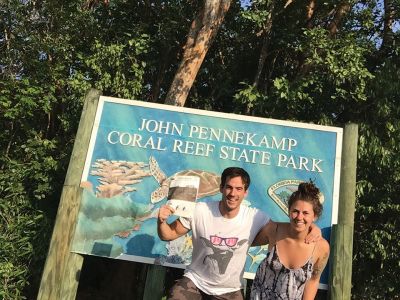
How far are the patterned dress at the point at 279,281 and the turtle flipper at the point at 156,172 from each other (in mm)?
1969

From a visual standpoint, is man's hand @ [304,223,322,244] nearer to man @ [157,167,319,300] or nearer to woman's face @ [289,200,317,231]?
woman's face @ [289,200,317,231]

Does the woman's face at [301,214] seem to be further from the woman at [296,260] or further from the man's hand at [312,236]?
the man's hand at [312,236]

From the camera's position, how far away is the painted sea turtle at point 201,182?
15.1 ft

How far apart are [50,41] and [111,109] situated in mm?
3076

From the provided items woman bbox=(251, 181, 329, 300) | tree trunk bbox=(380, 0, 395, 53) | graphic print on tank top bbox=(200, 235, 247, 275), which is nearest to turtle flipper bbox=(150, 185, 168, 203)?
graphic print on tank top bbox=(200, 235, 247, 275)

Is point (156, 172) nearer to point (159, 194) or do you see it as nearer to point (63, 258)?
point (159, 194)

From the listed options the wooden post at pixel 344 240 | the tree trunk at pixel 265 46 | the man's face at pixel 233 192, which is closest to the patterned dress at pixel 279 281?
the man's face at pixel 233 192

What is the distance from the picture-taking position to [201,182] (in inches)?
182

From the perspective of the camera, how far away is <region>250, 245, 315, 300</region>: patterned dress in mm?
2775

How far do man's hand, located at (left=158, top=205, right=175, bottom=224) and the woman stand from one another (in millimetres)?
690

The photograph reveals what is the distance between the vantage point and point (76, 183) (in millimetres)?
4633

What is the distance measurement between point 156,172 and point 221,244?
1.75m

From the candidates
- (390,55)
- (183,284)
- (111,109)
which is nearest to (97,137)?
(111,109)

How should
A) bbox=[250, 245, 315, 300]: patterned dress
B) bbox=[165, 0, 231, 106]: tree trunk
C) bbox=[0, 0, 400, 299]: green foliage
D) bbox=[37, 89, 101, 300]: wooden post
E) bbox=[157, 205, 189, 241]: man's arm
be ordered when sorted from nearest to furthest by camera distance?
bbox=[250, 245, 315, 300]: patterned dress, bbox=[157, 205, 189, 241]: man's arm, bbox=[37, 89, 101, 300]: wooden post, bbox=[0, 0, 400, 299]: green foliage, bbox=[165, 0, 231, 106]: tree trunk
